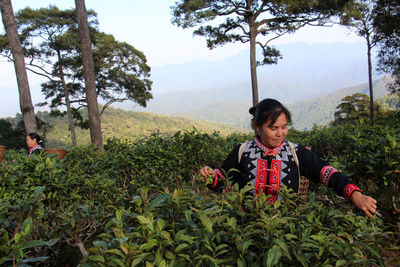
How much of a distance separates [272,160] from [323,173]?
414 millimetres

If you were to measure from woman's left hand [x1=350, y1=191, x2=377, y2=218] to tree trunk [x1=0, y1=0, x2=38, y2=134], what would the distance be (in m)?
9.31

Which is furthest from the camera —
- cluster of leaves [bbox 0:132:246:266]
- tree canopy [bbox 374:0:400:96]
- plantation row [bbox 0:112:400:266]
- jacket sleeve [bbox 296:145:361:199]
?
tree canopy [bbox 374:0:400:96]

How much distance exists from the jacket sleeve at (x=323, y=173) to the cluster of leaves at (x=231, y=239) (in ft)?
2.00

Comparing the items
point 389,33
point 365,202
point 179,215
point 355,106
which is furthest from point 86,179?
point 355,106

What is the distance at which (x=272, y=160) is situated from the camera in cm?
258

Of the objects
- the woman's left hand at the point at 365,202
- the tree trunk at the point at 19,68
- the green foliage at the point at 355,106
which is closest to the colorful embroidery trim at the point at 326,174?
the woman's left hand at the point at 365,202

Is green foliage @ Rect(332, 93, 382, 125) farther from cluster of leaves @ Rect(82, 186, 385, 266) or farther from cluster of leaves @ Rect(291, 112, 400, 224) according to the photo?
cluster of leaves @ Rect(82, 186, 385, 266)

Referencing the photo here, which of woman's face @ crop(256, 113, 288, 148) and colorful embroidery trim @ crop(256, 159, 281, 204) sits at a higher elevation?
woman's face @ crop(256, 113, 288, 148)

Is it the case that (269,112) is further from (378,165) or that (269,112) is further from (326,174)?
(378,165)

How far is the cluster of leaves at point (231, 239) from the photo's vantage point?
1.12 m

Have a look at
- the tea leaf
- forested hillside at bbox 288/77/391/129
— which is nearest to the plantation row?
the tea leaf

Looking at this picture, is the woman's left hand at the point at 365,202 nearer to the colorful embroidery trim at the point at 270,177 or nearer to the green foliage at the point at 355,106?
the colorful embroidery trim at the point at 270,177

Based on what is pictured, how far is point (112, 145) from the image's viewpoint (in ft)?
15.6

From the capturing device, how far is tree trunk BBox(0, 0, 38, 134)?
28.9 ft
